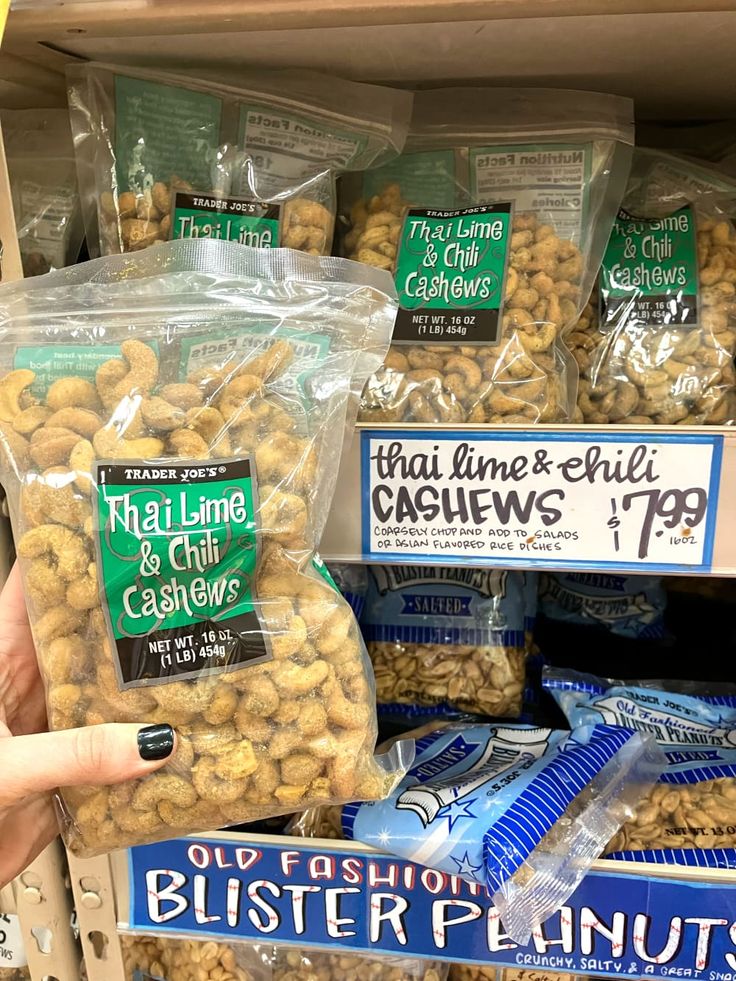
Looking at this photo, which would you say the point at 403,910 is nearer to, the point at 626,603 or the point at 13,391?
the point at 626,603

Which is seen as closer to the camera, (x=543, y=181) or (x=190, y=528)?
(x=190, y=528)

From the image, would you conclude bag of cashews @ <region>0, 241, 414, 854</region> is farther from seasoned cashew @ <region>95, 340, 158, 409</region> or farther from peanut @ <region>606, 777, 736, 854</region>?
peanut @ <region>606, 777, 736, 854</region>

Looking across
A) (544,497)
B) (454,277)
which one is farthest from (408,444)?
(454,277)

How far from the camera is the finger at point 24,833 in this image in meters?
0.70

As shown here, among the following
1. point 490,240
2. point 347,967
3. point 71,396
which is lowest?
point 347,967

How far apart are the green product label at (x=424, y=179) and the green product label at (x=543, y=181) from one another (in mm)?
29

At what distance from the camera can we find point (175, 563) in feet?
1.95

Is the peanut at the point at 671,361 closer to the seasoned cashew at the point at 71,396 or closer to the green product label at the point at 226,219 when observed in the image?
the green product label at the point at 226,219

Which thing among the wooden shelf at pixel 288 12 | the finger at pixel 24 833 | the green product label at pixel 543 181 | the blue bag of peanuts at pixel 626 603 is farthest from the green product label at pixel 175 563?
the blue bag of peanuts at pixel 626 603

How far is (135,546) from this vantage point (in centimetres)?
59

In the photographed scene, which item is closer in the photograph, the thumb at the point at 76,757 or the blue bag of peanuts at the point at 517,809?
the thumb at the point at 76,757

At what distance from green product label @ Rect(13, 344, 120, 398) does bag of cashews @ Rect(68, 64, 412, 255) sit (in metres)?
0.21

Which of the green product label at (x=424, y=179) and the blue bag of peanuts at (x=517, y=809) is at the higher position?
the green product label at (x=424, y=179)

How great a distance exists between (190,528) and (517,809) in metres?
0.43
